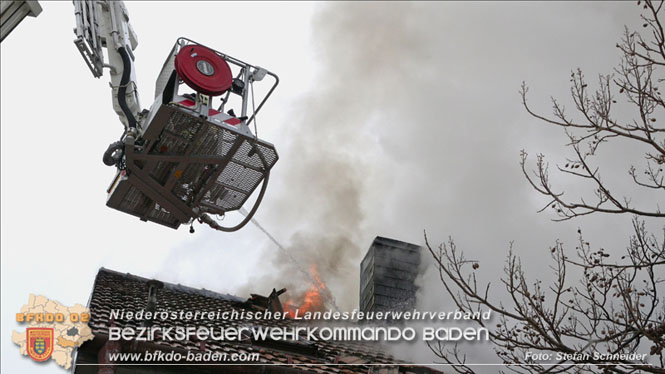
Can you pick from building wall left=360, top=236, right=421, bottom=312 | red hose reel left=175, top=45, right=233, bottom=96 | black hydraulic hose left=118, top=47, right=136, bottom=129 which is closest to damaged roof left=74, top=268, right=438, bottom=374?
black hydraulic hose left=118, top=47, right=136, bottom=129

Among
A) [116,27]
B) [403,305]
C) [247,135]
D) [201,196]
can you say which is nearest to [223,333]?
[201,196]

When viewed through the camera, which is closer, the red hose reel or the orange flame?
the red hose reel

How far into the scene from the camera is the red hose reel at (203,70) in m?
9.20

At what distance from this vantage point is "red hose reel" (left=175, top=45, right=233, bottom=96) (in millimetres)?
9195

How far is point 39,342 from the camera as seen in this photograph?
7793 millimetres

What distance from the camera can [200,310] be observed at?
11250 mm

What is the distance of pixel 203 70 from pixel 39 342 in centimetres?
408

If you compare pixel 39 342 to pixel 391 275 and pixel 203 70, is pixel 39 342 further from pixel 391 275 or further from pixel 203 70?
pixel 391 275

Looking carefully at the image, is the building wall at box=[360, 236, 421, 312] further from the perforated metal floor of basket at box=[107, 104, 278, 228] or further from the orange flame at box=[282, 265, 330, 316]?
the perforated metal floor of basket at box=[107, 104, 278, 228]

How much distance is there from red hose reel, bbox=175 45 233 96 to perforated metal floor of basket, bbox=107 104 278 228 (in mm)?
426

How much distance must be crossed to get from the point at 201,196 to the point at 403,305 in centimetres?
795

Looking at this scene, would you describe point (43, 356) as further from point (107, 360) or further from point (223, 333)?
point (223, 333)

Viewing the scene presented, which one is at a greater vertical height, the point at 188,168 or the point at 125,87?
the point at 125,87

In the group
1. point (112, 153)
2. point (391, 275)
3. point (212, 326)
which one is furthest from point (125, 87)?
point (391, 275)
